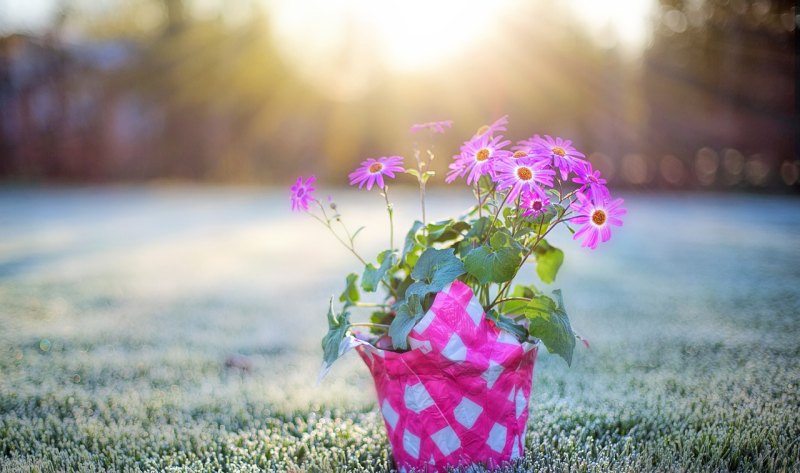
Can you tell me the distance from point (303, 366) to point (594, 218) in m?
1.53

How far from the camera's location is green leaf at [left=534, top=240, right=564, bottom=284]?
1589 mm

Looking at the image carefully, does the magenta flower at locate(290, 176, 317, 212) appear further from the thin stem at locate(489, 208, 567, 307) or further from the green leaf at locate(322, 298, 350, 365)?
the thin stem at locate(489, 208, 567, 307)

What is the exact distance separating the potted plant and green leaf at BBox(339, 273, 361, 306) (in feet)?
0.43

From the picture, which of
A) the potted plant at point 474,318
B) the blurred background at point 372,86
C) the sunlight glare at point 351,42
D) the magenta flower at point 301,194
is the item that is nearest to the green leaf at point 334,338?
the potted plant at point 474,318

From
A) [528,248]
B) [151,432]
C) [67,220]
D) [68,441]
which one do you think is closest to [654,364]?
[528,248]


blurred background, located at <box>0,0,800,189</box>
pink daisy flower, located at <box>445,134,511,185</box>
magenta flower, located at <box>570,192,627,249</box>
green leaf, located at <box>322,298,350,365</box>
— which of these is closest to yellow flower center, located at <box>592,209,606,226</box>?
magenta flower, located at <box>570,192,627,249</box>

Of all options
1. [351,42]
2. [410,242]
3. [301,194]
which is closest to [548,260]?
[410,242]

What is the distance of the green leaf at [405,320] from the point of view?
4.32ft

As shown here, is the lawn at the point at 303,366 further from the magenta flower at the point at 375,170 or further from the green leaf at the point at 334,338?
the magenta flower at the point at 375,170

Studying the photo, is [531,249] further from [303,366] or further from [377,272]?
[303,366]

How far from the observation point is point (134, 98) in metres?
15.8

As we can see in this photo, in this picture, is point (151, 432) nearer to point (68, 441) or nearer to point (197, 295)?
point (68, 441)

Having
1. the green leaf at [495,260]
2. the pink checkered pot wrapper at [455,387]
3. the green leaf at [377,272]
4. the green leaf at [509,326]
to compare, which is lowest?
the pink checkered pot wrapper at [455,387]

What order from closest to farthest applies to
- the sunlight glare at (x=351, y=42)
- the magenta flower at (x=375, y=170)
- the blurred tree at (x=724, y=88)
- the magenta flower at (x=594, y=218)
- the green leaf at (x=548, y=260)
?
1. the magenta flower at (x=594, y=218)
2. the magenta flower at (x=375, y=170)
3. the green leaf at (x=548, y=260)
4. the blurred tree at (x=724, y=88)
5. the sunlight glare at (x=351, y=42)
